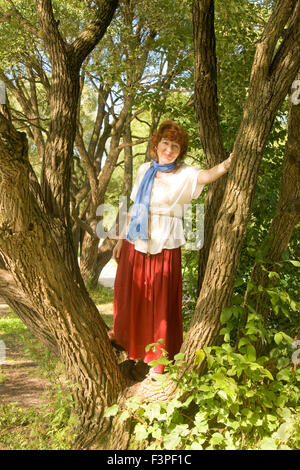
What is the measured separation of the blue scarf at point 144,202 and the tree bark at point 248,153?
62 centimetres

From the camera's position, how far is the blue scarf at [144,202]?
12.4 ft

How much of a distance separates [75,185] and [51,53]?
31.4 feet

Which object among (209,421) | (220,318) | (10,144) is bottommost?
(209,421)

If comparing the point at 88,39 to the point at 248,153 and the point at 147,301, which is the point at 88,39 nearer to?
the point at 248,153

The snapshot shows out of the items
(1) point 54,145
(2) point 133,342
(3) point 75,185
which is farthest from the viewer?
(3) point 75,185

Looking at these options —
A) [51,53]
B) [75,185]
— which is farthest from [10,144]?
[75,185]

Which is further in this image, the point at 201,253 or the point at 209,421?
the point at 201,253

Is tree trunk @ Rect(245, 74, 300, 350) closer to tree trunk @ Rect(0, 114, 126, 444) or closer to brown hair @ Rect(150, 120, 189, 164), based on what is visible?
brown hair @ Rect(150, 120, 189, 164)

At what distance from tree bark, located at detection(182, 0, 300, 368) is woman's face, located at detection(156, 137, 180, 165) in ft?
1.96

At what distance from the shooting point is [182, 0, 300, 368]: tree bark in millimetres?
3254

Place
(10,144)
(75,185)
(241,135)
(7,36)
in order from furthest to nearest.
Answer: (75,185) < (7,36) < (241,135) < (10,144)

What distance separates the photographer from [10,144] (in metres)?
2.85

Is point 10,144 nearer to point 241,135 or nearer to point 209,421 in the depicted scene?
point 241,135

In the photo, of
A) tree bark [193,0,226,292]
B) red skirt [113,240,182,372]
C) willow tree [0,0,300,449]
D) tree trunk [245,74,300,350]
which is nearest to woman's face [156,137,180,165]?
tree bark [193,0,226,292]
